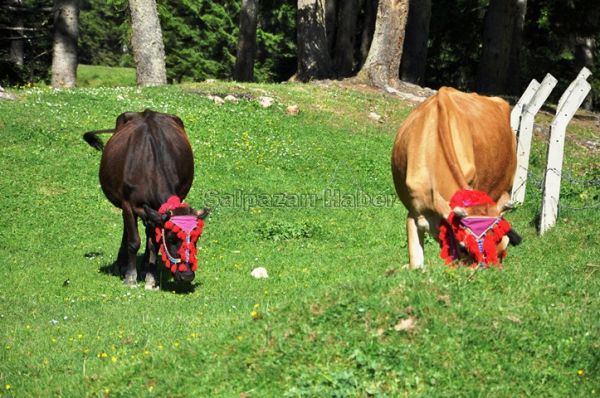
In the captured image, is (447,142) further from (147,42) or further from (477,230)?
(147,42)

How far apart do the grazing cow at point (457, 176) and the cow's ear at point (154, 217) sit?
3.57 m

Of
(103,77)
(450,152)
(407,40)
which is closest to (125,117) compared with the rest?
(450,152)

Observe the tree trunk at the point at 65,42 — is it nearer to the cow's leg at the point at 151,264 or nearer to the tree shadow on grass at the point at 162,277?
the tree shadow on grass at the point at 162,277

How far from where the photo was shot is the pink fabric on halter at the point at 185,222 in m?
13.4

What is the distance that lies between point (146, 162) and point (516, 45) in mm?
25676

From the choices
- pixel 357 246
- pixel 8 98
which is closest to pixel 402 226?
pixel 357 246

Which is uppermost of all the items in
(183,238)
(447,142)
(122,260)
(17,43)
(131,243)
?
(447,142)

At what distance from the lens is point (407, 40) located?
35000 mm

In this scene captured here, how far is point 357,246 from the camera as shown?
55.4 feet

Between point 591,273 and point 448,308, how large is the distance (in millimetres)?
4311

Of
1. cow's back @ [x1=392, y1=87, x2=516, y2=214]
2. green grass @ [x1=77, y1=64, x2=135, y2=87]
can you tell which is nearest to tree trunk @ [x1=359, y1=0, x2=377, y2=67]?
green grass @ [x1=77, y1=64, x2=135, y2=87]

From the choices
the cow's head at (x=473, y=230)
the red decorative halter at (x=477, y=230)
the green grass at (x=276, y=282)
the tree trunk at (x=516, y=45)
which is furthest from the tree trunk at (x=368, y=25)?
the red decorative halter at (x=477, y=230)

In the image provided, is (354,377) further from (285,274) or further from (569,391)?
(285,274)

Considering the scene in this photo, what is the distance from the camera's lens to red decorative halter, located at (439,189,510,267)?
9789 mm
